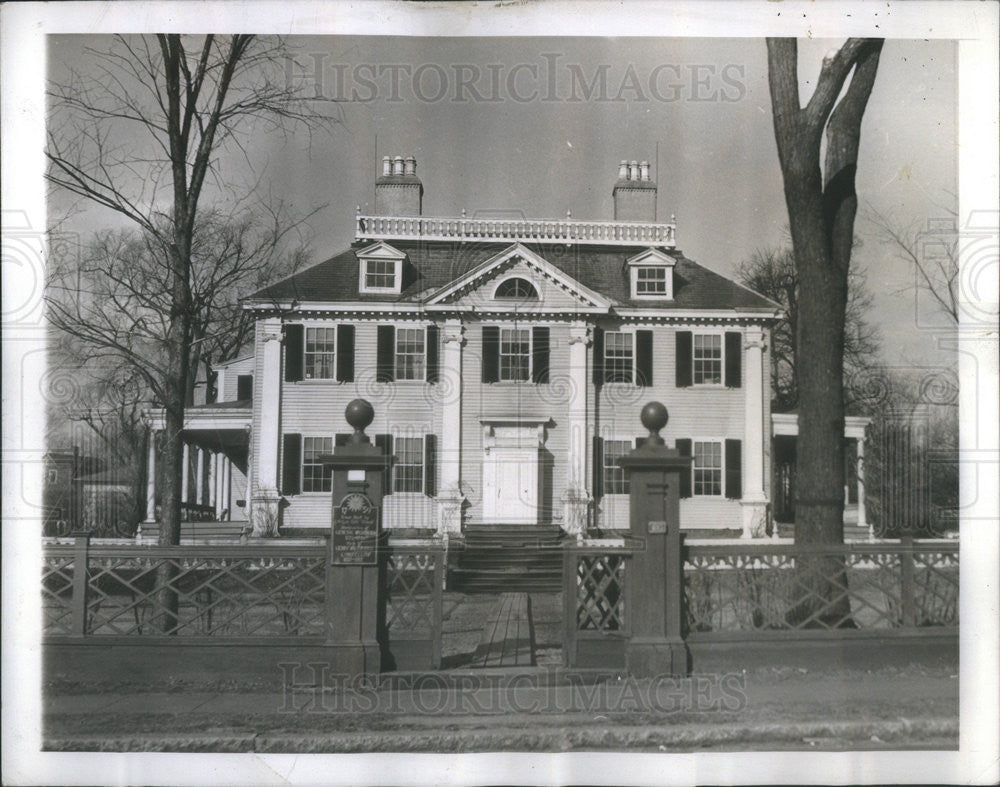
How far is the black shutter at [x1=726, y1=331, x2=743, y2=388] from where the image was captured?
29.7 ft

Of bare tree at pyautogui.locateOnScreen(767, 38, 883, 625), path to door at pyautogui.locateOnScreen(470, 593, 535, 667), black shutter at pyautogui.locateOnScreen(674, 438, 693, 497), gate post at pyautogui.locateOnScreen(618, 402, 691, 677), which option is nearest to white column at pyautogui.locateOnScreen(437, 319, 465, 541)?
path to door at pyautogui.locateOnScreen(470, 593, 535, 667)

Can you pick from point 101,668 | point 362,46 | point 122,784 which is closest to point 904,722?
point 122,784

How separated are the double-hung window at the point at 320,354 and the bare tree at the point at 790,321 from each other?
4.25m

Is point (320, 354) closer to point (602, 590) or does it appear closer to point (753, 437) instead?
point (602, 590)

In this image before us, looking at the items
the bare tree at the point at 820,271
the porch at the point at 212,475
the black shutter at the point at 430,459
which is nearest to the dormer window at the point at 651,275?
the bare tree at the point at 820,271

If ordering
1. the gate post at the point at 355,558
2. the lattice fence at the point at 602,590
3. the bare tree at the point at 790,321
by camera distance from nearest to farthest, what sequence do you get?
the gate post at the point at 355,558 < the lattice fence at the point at 602,590 < the bare tree at the point at 790,321

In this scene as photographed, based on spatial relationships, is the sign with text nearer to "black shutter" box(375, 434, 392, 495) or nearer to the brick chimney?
"black shutter" box(375, 434, 392, 495)

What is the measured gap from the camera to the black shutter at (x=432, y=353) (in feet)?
27.7

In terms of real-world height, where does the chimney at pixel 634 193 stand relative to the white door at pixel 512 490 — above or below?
above

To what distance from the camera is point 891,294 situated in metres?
7.59

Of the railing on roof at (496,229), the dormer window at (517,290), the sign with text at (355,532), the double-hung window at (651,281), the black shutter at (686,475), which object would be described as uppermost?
the railing on roof at (496,229)

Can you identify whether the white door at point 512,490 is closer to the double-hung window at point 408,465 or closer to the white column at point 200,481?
the double-hung window at point 408,465

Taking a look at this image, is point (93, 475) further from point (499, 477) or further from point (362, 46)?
point (362, 46)

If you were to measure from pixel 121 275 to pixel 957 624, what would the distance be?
8.07 m
